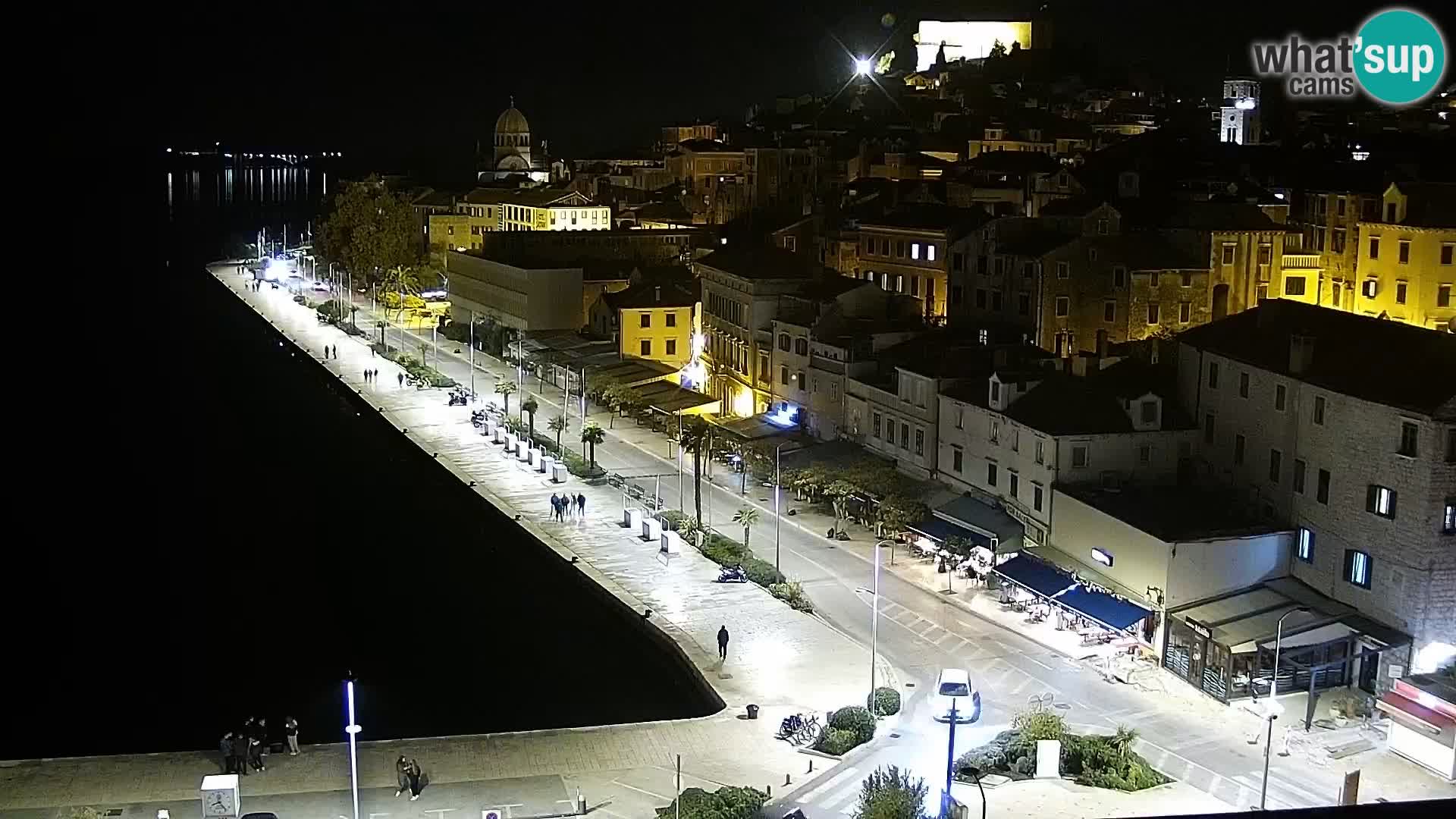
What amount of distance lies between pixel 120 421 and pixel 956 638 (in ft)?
142

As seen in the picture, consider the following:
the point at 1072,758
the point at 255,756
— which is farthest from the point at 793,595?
the point at 255,756

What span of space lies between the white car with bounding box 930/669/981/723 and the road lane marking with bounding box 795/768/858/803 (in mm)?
2270

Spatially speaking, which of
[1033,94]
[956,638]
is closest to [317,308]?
[1033,94]

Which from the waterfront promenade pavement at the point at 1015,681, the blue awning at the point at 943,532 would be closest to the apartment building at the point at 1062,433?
the blue awning at the point at 943,532

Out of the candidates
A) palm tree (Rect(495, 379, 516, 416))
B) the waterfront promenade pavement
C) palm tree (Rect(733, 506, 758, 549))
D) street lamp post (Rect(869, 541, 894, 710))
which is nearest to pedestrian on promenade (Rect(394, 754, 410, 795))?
the waterfront promenade pavement

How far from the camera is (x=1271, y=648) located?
92.0 ft

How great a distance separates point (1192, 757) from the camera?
25.0 metres

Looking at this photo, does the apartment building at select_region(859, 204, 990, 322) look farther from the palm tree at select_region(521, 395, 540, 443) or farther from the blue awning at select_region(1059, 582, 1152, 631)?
the blue awning at select_region(1059, 582, 1152, 631)

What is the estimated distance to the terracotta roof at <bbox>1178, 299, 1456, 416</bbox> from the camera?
95.3ft

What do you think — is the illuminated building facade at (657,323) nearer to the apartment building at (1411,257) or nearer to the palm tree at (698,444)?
the palm tree at (698,444)

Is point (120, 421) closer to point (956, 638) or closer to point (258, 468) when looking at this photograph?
point (258, 468)

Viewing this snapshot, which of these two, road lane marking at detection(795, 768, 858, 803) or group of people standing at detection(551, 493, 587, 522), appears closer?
road lane marking at detection(795, 768, 858, 803)

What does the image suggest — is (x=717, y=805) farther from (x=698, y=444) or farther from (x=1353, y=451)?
(x=698, y=444)

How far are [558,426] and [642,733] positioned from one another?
25.3 metres
